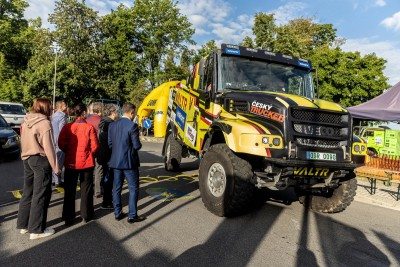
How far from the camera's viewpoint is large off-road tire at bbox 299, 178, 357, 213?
18.2ft

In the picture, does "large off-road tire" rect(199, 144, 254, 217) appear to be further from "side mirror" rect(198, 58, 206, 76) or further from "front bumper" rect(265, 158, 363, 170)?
"side mirror" rect(198, 58, 206, 76)

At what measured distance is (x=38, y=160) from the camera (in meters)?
4.04

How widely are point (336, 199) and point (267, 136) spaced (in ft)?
7.06

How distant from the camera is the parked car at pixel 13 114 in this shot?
15844mm

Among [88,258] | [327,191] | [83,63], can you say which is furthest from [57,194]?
[83,63]

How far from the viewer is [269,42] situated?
26203 mm

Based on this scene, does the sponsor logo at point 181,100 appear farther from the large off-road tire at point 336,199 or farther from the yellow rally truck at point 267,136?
A: the large off-road tire at point 336,199

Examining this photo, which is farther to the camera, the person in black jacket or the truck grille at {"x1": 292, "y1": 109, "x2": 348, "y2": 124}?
the person in black jacket

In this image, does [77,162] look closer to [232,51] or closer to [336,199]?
[232,51]

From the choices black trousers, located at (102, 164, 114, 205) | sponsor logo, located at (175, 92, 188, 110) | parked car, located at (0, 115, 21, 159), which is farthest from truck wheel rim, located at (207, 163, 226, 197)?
parked car, located at (0, 115, 21, 159)

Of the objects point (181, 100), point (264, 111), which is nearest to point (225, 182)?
point (264, 111)

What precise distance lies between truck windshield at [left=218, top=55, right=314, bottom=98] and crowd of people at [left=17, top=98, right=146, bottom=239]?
6.65 feet

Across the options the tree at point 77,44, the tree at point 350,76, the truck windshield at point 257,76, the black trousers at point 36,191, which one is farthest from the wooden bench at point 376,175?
the tree at point 77,44

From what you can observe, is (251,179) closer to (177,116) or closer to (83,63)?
(177,116)
